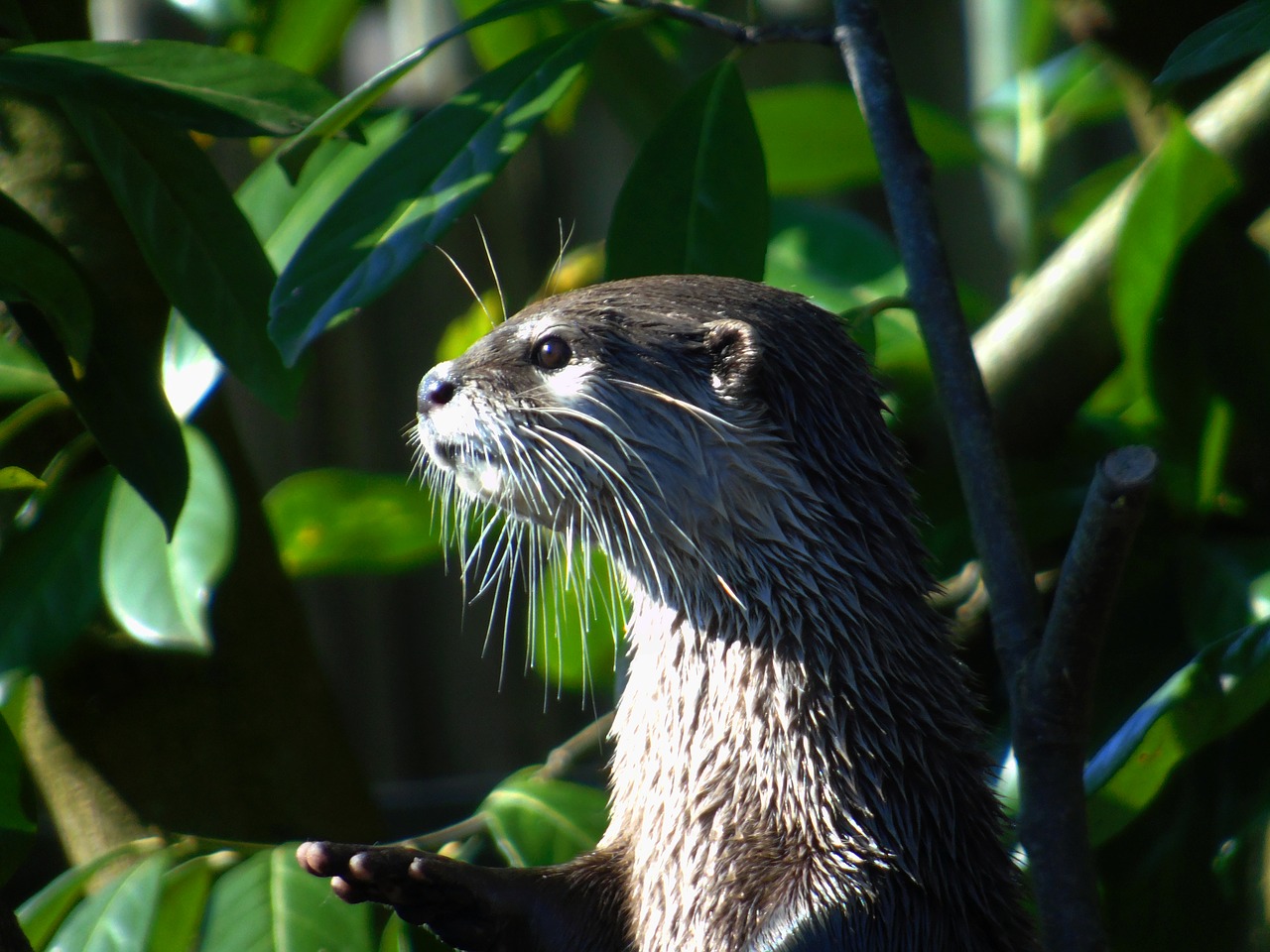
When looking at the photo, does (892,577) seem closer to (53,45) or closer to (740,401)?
(740,401)

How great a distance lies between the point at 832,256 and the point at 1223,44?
117cm

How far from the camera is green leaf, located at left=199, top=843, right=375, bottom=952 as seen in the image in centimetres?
135

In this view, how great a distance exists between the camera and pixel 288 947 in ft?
4.43

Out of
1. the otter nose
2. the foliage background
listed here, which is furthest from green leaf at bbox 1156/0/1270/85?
the otter nose

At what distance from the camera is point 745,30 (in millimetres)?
1380

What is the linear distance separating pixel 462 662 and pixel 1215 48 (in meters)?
3.00

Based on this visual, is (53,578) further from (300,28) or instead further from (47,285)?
(300,28)

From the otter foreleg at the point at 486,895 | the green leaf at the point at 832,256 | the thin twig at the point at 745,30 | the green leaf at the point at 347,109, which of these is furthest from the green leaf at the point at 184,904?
the green leaf at the point at 832,256

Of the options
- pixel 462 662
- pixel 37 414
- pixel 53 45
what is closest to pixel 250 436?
pixel 462 662

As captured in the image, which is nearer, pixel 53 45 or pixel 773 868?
pixel 773 868

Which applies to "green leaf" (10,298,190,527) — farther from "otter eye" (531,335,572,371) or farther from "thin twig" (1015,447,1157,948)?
"thin twig" (1015,447,1157,948)

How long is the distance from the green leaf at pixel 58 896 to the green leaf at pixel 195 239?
550mm

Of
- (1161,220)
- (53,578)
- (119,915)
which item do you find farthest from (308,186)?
(1161,220)

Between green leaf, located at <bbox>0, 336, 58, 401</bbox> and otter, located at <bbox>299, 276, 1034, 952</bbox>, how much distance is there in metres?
0.53
